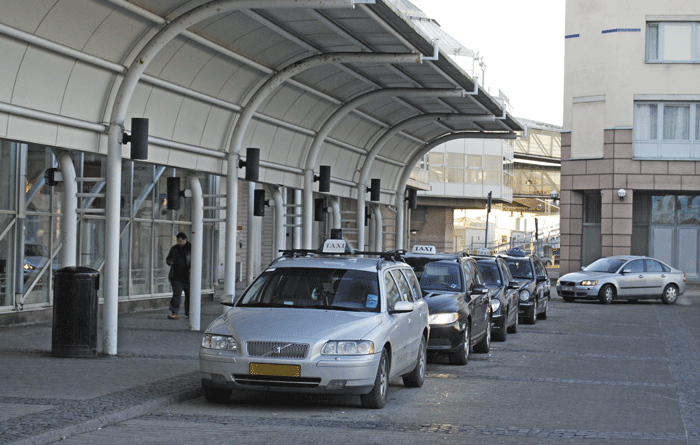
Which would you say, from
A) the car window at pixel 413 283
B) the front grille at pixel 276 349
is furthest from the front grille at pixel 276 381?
the car window at pixel 413 283

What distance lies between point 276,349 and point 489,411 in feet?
7.68

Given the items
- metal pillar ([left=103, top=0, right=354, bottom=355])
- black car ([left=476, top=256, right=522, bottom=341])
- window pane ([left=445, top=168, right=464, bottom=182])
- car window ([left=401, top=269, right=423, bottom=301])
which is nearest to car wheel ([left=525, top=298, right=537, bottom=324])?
black car ([left=476, top=256, right=522, bottom=341])

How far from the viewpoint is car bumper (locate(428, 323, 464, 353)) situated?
45.0 feet

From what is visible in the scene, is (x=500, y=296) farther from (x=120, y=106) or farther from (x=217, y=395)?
(x=217, y=395)

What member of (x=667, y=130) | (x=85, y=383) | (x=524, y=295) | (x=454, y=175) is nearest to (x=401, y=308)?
(x=85, y=383)

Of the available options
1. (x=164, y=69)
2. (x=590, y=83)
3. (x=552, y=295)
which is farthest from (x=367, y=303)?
(x=590, y=83)

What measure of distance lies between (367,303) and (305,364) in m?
1.47

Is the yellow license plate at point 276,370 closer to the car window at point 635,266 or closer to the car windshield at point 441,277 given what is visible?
the car windshield at point 441,277

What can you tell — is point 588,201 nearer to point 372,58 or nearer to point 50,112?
point 372,58

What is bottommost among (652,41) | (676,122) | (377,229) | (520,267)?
(520,267)

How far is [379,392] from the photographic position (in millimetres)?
9844

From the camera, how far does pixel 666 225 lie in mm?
42469

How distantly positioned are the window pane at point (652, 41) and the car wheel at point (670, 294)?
12201 mm

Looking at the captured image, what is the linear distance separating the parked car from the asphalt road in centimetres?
1564
